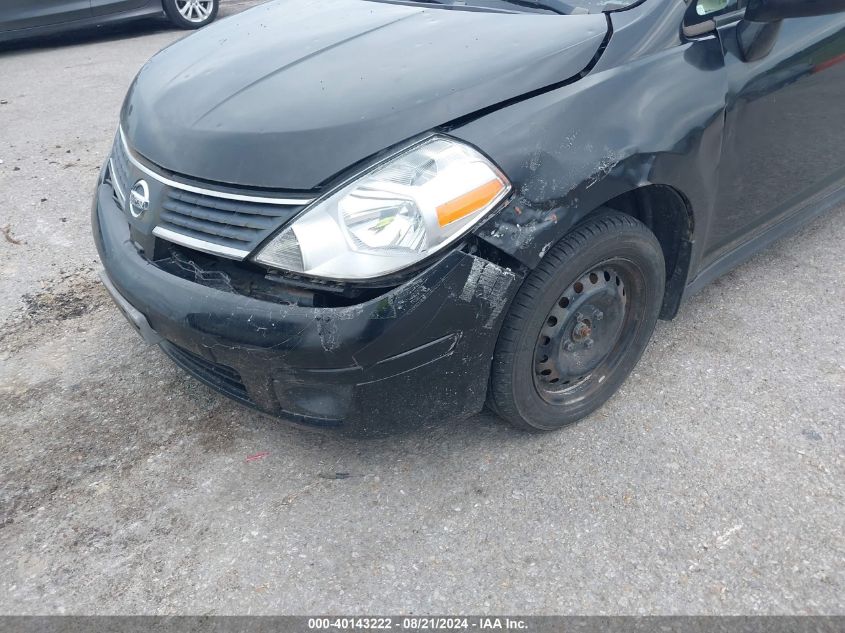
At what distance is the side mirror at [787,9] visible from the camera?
2053mm

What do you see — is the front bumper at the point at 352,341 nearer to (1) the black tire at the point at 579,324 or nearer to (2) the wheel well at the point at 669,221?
(1) the black tire at the point at 579,324

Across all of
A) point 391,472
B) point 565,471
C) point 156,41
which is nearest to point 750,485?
point 565,471

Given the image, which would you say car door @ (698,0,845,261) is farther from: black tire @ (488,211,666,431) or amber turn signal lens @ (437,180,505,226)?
amber turn signal lens @ (437,180,505,226)

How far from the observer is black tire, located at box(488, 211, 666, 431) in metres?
1.97

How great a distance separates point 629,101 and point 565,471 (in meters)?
1.13

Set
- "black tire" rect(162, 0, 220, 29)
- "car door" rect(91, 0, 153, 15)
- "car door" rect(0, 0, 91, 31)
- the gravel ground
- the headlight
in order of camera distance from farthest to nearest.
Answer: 1. "black tire" rect(162, 0, 220, 29)
2. "car door" rect(91, 0, 153, 15)
3. "car door" rect(0, 0, 91, 31)
4. the gravel ground
5. the headlight

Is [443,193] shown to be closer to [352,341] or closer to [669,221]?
[352,341]

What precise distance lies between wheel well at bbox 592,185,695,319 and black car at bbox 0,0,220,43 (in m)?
7.07

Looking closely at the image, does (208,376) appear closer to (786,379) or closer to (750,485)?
(750,485)

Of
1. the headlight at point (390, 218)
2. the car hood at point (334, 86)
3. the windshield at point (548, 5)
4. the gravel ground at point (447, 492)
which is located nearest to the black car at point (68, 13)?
the gravel ground at point (447, 492)

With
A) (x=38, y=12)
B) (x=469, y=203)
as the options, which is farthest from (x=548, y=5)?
(x=38, y=12)

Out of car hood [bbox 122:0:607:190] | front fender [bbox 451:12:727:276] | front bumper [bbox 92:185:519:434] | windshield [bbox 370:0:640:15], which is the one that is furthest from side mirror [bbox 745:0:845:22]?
front bumper [bbox 92:185:519:434]

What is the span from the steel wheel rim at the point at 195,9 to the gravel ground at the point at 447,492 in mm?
6026

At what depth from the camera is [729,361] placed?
262cm
